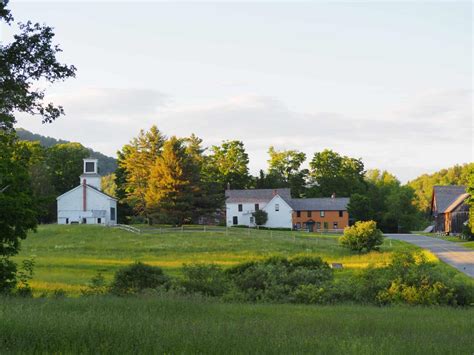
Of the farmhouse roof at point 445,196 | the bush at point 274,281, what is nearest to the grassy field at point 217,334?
the bush at point 274,281

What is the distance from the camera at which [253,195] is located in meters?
116

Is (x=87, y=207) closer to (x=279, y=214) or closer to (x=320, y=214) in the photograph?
(x=279, y=214)

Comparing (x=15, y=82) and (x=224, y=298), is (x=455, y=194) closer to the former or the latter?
(x=224, y=298)

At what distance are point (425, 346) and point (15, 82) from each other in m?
11.3

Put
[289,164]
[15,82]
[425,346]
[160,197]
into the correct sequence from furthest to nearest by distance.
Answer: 1. [289,164]
2. [160,197]
3. [15,82]
4. [425,346]

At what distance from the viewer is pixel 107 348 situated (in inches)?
313

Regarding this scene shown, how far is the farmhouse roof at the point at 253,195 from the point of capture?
114875 millimetres

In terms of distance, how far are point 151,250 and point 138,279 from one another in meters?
35.6

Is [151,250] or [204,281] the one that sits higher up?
[204,281]

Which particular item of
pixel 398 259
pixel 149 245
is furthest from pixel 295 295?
pixel 149 245

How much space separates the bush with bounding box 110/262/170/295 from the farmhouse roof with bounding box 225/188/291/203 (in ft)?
301

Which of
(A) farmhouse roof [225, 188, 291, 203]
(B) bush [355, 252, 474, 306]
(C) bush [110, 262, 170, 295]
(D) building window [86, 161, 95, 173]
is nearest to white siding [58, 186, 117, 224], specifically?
(D) building window [86, 161, 95, 173]

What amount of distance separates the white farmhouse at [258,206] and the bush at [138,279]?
8898 cm

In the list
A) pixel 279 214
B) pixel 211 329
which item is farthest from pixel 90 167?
pixel 211 329
